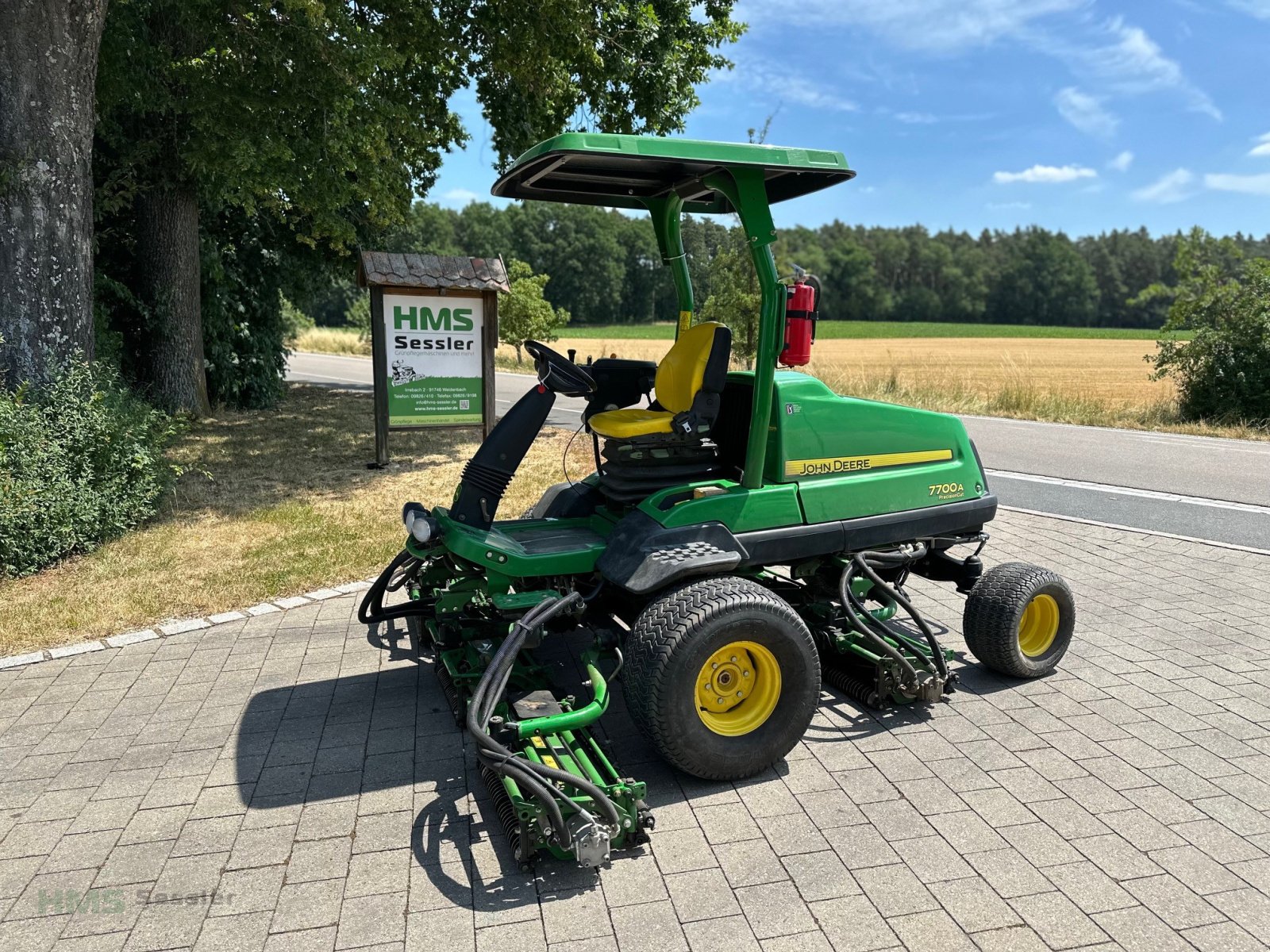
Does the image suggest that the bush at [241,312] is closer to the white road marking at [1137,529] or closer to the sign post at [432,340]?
the sign post at [432,340]

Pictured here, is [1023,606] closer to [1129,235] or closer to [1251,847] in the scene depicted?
[1251,847]

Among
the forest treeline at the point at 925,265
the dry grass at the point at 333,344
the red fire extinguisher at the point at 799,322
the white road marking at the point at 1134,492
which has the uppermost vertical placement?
the forest treeline at the point at 925,265

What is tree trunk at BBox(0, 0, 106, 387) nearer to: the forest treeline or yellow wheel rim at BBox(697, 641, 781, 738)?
yellow wheel rim at BBox(697, 641, 781, 738)

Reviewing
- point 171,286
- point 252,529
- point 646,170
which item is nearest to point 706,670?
point 646,170

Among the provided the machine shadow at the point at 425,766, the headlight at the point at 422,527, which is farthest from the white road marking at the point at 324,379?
the headlight at the point at 422,527

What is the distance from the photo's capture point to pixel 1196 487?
9.05 metres

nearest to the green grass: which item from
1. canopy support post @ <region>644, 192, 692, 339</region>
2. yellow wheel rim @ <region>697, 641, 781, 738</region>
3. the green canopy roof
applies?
canopy support post @ <region>644, 192, 692, 339</region>

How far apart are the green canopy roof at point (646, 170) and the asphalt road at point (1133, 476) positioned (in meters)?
5.34

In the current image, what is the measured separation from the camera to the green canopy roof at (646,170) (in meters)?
3.30

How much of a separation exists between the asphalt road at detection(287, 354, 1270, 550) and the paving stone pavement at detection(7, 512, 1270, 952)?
3.43m

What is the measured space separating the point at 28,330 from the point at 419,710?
4.86m

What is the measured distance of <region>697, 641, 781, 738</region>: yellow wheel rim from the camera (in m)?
3.39

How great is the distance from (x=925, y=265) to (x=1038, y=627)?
88.3m

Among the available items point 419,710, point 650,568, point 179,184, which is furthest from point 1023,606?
point 179,184
